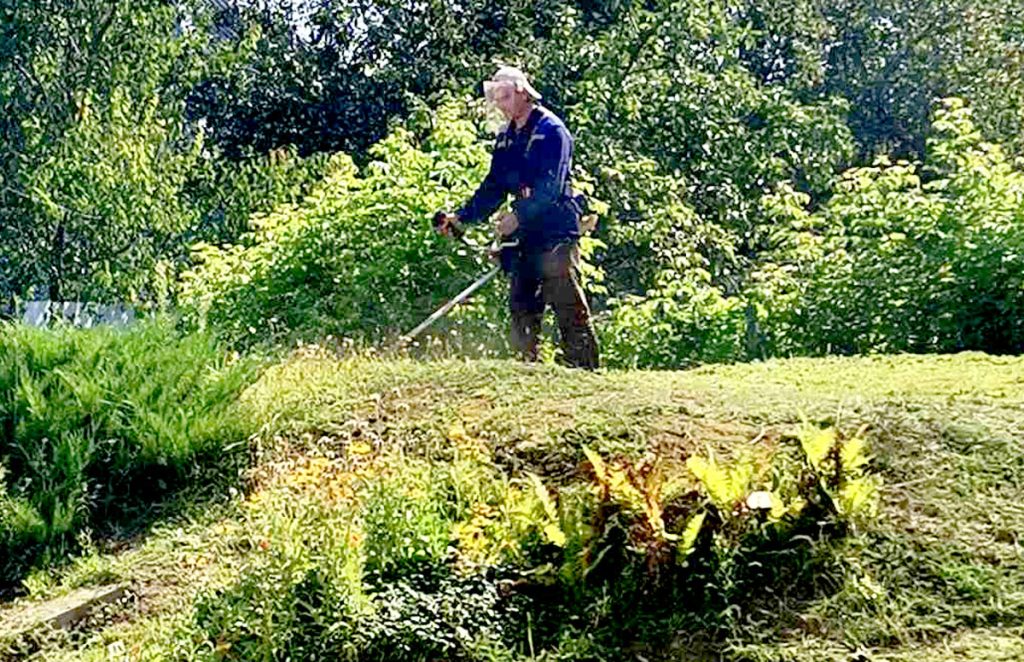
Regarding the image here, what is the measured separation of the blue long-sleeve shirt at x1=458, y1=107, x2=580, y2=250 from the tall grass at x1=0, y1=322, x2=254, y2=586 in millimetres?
1722

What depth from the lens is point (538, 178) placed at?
218 inches

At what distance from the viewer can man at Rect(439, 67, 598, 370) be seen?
5543 mm

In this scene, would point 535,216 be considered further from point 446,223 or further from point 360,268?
point 360,268

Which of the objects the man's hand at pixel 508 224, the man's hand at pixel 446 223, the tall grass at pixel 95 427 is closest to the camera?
the tall grass at pixel 95 427

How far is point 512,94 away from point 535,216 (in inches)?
23.7

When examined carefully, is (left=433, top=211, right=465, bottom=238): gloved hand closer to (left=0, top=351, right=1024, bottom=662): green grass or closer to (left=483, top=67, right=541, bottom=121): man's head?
(left=483, top=67, right=541, bottom=121): man's head

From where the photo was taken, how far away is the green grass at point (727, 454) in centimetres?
275

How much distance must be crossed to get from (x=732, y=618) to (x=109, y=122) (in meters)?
7.62

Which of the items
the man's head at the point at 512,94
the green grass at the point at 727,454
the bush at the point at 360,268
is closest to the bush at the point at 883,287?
the bush at the point at 360,268

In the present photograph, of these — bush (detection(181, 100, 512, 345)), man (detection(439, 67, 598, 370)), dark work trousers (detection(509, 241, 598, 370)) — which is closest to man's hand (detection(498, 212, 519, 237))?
man (detection(439, 67, 598, 370))

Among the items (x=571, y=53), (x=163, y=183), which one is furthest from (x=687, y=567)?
(x=571, y=53)

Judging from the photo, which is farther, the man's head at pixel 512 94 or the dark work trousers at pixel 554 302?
the dark work trousers at pixel 554 302

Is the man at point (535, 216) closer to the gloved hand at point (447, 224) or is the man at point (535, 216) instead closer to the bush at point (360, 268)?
the gloved hand at point (447, 224)

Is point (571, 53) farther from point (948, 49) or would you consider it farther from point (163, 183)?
point (948, 49)
